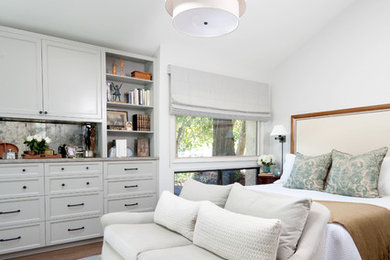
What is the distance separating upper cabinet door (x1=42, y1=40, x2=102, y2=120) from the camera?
9.75ft

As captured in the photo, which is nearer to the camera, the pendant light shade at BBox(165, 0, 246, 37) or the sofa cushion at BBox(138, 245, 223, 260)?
the sofa cushion at BBox(138, 245, 223, 260)

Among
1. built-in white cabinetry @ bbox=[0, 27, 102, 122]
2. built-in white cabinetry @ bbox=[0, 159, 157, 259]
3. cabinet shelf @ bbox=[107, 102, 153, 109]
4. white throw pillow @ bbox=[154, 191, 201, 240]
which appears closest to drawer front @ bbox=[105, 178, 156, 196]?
built-in white cabinetry @ bbox=[0, 159, 157, 259]

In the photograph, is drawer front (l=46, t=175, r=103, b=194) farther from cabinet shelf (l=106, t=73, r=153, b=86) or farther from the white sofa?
cabinet shelf (l=106, t=73, r=153, b=86)

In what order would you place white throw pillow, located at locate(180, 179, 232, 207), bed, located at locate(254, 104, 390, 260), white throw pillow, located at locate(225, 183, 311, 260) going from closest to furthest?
white throw pillow, located at locate(225, 183, 311, 260) → white throw pillow, located at locate(180, 179, 232, 207) → bed, located at locate(254, 104, 390, 260)

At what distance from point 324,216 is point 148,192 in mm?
2360

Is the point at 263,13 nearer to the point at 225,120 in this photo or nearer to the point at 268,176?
the point at 225,120

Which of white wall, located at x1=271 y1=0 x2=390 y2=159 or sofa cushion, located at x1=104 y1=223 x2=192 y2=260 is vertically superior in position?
white wall, located at x1=271 y1=0 x2=390 y2=159

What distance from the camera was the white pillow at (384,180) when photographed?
105 inches

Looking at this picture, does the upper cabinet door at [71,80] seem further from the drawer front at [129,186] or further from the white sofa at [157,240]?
the white sofa at [157,240]

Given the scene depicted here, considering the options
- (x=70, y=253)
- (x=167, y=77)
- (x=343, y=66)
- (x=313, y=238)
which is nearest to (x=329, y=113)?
(x=343, y=66)

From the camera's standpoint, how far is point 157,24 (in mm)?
3275

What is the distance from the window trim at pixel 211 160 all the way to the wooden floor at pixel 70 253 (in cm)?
137

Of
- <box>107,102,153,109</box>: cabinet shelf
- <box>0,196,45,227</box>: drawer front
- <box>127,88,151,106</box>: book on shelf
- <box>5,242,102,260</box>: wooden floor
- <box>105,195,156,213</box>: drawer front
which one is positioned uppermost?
<box>127,88,151,106</box>: book on shelf

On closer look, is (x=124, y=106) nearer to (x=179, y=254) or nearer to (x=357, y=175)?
(x=179, y=254)
